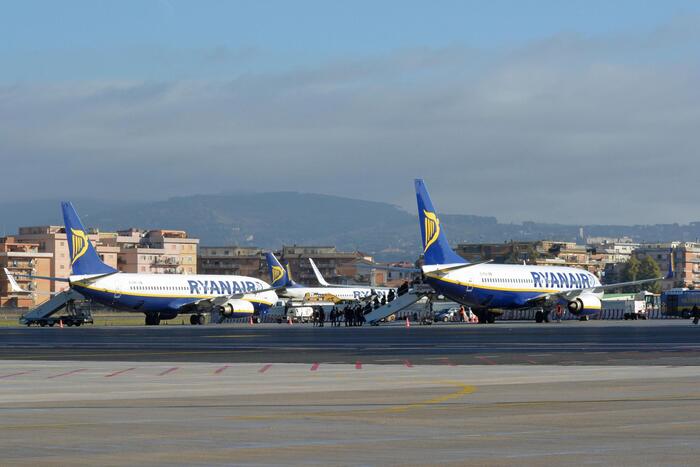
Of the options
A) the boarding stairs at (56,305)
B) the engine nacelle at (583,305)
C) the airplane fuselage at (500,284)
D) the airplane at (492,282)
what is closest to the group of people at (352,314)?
the airplane at (492,282)

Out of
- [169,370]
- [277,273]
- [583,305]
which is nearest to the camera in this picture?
[169,370]

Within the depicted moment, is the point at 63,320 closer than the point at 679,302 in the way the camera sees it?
Yes

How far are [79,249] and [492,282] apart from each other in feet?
116

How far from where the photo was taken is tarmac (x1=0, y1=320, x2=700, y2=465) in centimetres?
1549

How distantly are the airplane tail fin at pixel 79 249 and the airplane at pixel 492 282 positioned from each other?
27666mm

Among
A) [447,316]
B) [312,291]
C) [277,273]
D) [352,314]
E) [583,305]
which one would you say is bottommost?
[447,316]

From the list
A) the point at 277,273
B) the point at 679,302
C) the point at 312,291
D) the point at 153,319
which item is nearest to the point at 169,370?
the point at 153,319

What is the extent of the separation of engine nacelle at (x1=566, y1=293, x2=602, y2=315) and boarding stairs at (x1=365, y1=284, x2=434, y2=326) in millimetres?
14500

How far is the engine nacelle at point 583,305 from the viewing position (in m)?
121

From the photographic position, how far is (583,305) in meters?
Answer: 121

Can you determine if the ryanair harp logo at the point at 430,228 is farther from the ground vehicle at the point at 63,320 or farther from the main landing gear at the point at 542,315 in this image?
the ground vehicle at the point at 63,320

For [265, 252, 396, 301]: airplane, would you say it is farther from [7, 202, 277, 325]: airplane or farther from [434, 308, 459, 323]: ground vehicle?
[7, 202, 277, 325]: airplane

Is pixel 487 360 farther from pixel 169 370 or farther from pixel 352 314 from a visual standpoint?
pixel 352 314

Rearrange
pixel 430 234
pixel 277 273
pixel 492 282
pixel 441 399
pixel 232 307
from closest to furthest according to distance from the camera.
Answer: pixel 441 399
pixel 430 234
pixel 492 282
pixel 232 307
pixel 277 273
